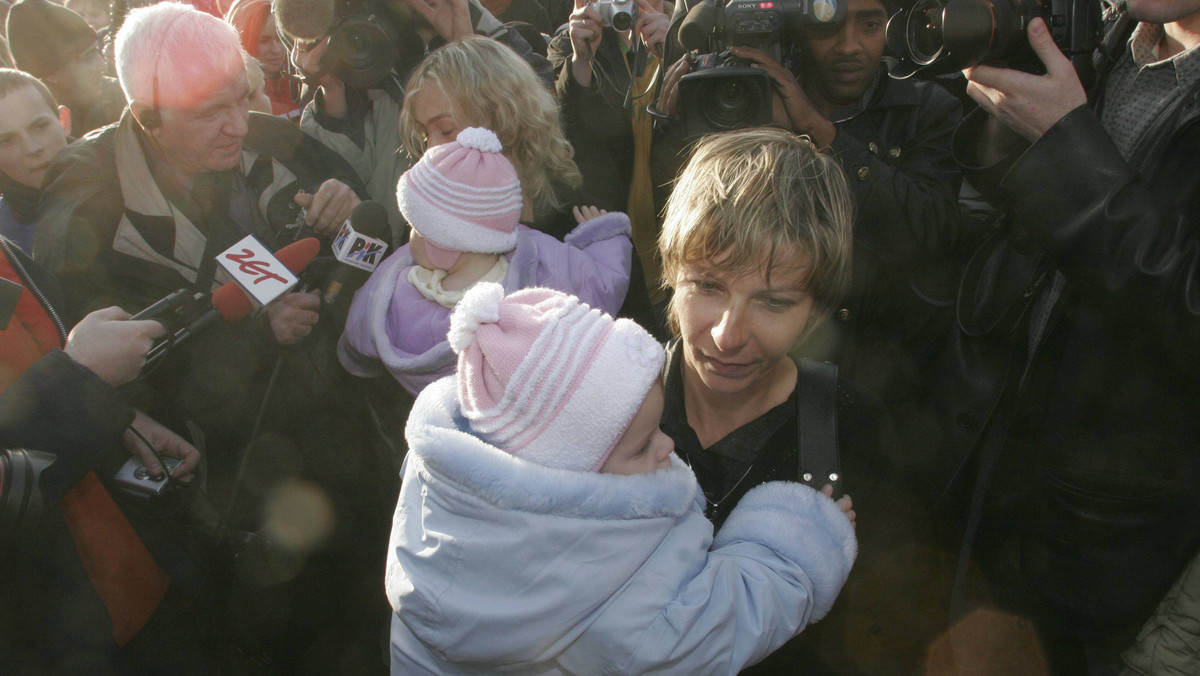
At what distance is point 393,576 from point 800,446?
0.75 m

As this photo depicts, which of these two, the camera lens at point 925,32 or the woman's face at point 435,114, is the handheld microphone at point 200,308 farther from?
the camera lens at point 925,32

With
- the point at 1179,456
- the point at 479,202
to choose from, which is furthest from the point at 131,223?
the point at 1179,456

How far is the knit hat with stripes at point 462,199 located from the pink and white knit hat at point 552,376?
74 cm

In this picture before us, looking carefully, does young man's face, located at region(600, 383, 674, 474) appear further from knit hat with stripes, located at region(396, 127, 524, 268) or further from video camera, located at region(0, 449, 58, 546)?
video camera, located at region(0, 449, 58, 546)

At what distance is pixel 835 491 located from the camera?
1299 millimetres

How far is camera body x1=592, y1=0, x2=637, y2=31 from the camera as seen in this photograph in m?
2.75

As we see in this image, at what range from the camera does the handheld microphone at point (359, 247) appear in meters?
2.06

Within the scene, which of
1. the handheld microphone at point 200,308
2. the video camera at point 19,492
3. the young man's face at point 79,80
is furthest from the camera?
the young man's face at point 79,80

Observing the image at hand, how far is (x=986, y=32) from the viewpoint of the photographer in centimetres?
150

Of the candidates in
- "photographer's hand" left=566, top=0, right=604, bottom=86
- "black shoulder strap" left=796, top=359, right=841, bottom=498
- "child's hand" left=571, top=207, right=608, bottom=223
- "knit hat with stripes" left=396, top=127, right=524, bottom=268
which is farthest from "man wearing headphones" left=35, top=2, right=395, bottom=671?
"black shoulder strap" left=796, top=359, right=841, bottom=498

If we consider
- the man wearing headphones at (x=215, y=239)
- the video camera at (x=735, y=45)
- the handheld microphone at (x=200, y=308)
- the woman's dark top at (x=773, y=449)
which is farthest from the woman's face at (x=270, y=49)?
the woman's dark top at (x=773, y=449)

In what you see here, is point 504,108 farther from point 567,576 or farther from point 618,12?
point 567,576

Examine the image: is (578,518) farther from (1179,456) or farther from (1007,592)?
(1007,592)

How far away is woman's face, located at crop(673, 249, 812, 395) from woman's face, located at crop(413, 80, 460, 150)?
102 cm
